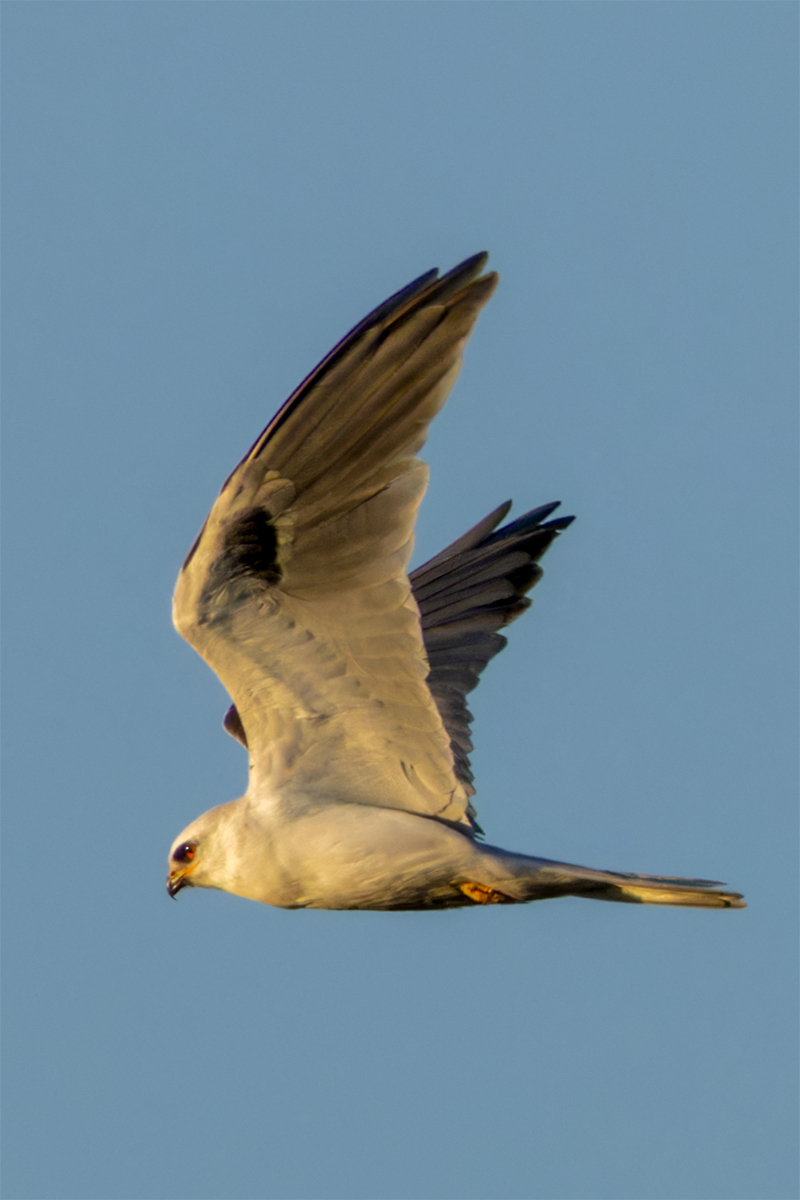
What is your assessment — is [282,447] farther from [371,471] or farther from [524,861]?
[524,861]

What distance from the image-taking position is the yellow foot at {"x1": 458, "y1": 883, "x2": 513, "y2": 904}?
33.5ft

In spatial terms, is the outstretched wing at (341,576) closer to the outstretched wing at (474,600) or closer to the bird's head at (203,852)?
the bird's head at (203,852)

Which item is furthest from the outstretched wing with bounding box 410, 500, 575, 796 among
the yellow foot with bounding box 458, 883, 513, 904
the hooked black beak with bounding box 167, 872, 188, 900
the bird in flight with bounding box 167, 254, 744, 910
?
the hooked black beak with bounding box 167, 872, 188, 900

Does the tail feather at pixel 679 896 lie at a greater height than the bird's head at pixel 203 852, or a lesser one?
lesser

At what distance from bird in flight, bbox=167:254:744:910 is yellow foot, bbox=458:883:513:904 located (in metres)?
0.01

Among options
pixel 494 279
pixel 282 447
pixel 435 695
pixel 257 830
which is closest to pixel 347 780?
pixel 257 830

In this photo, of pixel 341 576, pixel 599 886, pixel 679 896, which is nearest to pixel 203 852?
pixel 341 576

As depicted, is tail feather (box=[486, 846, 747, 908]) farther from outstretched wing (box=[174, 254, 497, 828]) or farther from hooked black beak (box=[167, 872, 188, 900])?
hooked black beak (box=[167, 872, 188, 900])

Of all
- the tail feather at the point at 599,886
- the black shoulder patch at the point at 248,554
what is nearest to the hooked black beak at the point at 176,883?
the tail feather at the point at 599,886

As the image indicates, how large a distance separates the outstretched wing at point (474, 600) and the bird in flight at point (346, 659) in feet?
2.43

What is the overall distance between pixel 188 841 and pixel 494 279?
4.15 m

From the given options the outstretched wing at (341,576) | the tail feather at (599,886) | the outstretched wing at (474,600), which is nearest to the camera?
the outstretched wing at (341,576)

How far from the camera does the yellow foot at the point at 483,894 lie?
33.5ft

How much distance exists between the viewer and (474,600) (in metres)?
12.1
